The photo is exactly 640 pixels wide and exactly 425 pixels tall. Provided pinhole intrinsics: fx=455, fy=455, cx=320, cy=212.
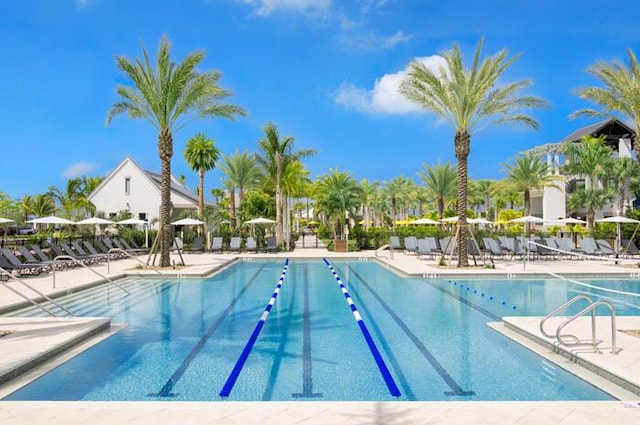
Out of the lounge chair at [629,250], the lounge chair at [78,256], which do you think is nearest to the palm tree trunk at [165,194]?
the lounge chair at [78,256]

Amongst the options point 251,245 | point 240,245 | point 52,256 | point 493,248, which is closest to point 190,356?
point 52,256

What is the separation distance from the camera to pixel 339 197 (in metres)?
30.6

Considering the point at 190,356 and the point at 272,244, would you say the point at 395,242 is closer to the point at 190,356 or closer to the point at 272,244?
the point at 272,244

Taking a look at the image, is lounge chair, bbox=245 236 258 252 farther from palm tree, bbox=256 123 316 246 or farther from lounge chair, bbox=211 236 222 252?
palm tree, bbox=256 123 316 246

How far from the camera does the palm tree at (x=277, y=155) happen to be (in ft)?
98.8

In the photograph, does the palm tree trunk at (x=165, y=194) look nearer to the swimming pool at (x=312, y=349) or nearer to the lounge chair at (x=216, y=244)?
the swimming pool at (x=312, y=349)

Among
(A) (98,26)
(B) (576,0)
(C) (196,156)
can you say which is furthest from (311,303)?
(C) (196,156)

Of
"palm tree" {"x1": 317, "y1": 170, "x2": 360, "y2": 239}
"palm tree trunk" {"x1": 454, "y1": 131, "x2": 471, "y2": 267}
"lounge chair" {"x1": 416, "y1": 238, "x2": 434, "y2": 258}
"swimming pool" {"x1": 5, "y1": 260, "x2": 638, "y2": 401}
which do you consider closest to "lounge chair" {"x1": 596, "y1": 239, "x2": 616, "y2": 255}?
"lounge chair" {"x1": 416, "y1": 238, "x2": 434, "y2": 258}

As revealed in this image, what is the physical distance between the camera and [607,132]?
1827 inches

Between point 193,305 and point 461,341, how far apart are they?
659 cm

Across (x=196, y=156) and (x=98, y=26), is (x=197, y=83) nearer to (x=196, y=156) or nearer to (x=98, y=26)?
(x=98, y=26)

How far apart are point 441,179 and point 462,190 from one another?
84.5 feet

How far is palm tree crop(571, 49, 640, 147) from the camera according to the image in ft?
53.8

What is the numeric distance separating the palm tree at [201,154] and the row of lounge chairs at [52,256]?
13.4 meters
